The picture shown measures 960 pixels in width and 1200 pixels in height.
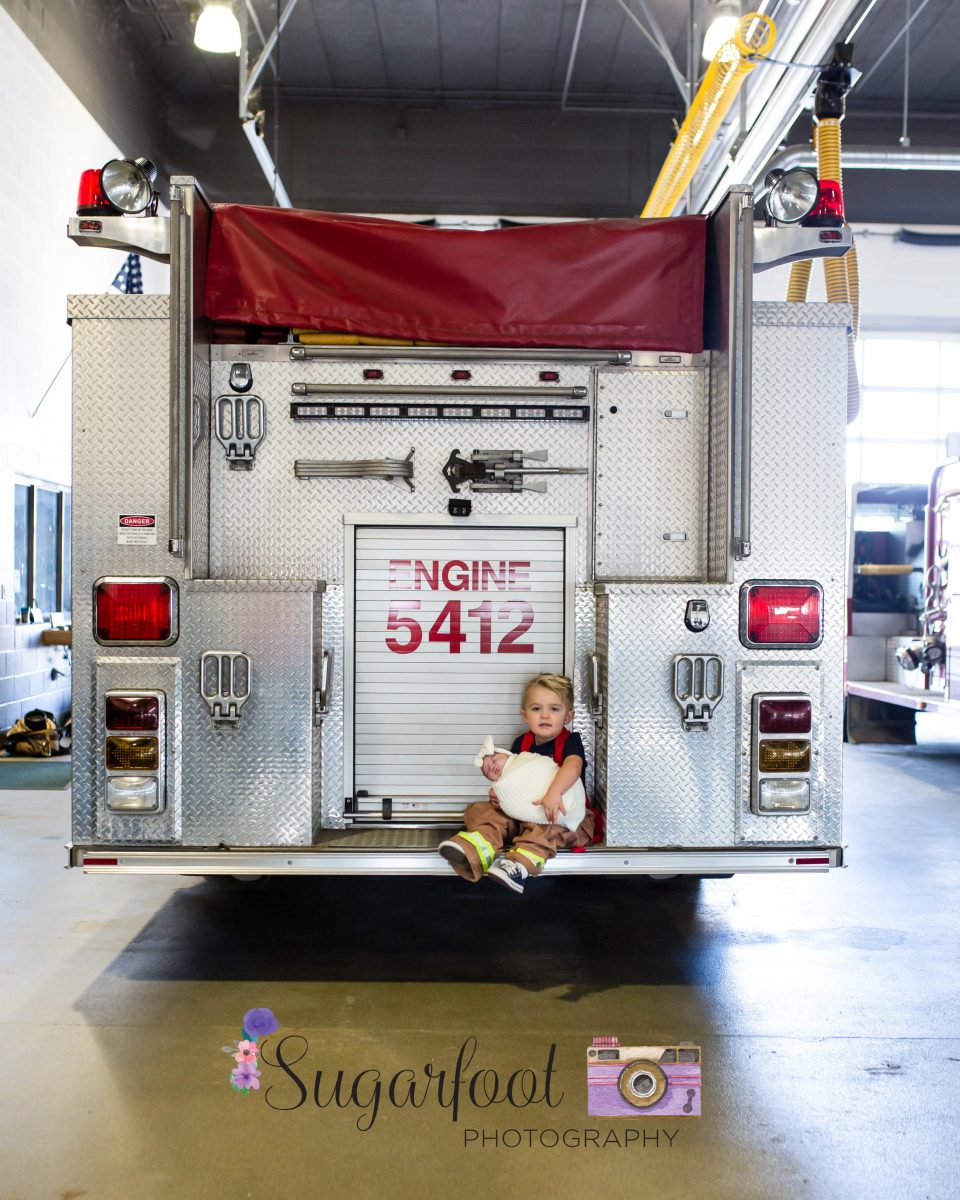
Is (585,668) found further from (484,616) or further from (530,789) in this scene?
(530,789)

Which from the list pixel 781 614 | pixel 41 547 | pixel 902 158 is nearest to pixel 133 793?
pixel 781 614

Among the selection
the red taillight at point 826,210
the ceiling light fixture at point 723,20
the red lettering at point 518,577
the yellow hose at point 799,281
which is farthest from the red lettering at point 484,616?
the ceiling light fixture at point 723,20

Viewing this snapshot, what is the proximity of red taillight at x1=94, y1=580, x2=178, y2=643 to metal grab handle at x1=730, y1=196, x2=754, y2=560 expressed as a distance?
6.46 feet

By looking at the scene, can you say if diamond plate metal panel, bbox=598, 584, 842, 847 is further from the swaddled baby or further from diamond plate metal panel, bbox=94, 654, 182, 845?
diamond plate metal panel, bbox=94, 654, 182, 845

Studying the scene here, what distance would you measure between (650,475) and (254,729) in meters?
1.74

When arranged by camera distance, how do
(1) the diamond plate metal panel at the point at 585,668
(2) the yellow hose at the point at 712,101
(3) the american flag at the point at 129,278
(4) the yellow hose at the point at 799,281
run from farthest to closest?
(3) the american flag at the point at 129,278 < (2) the yellow hose at the point at 712,101 < (4) the yellow hose at the point at 799,281 < (1) the diamond plate metal panel at the point at 585,668

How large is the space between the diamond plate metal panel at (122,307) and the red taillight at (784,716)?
2.49 m

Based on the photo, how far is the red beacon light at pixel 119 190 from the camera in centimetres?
343

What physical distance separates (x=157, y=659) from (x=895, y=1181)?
8.52 feet

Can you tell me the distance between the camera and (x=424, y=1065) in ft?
9.31

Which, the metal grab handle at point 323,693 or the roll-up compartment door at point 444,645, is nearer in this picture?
the metal grab handle at point 323,693

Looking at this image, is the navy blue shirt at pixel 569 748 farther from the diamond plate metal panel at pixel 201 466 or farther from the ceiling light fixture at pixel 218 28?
the ceiling light fixture at pixel 218 28

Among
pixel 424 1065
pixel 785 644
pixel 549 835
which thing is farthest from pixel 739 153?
pixel 424 1065

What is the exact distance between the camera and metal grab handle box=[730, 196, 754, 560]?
3.36m
